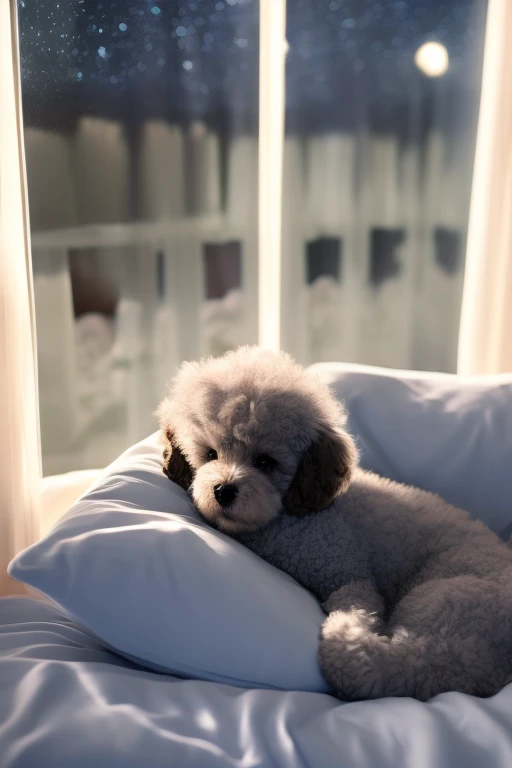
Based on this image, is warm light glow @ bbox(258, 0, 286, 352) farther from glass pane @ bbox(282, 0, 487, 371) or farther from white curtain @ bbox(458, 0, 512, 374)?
white curtain @ bbox(458, 0, 512, 374)

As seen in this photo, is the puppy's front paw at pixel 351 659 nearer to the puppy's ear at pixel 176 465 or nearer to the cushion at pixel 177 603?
the cushion at pixel 177 603

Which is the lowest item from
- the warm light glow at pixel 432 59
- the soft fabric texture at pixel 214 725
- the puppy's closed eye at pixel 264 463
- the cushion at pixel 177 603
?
the soft fabric texture at pixel 214 725

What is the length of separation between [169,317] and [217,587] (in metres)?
1.68

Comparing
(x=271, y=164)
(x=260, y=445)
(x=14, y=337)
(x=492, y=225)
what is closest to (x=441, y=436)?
(x=260, y=445)

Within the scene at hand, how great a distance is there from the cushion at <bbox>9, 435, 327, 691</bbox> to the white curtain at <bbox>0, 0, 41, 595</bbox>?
925 millimetres

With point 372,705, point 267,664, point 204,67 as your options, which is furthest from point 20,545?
point 204,67

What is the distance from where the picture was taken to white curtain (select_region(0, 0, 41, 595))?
1.86m

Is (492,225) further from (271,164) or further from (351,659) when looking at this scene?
(351,659)

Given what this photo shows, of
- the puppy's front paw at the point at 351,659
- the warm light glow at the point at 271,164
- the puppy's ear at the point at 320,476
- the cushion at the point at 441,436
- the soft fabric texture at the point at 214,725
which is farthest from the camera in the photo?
the warm light glow at the point at 271,164

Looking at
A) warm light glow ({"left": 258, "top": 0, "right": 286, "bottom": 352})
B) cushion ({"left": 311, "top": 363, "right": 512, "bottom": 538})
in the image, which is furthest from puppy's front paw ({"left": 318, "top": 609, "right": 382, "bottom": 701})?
warm light glow ({"left": 258, "top": 0, "right": 286, "bottom": 352})

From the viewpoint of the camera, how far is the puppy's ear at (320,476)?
4.16 ft

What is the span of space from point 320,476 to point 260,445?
0.12 metres

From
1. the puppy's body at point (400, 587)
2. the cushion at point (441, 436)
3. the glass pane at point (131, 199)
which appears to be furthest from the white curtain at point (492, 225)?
the puppy's body at point (400, 587)

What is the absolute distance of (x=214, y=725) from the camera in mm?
915
